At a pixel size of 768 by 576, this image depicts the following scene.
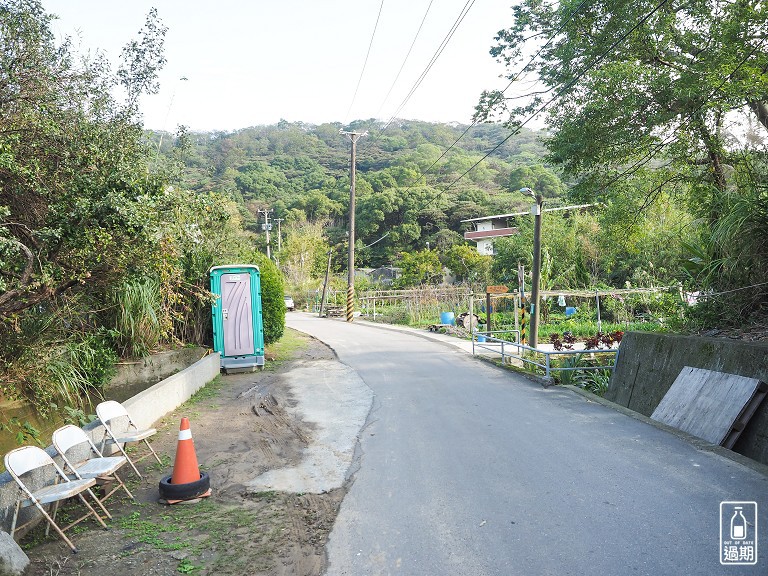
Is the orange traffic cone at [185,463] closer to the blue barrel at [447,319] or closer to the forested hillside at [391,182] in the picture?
the blue barrel at [447,319]

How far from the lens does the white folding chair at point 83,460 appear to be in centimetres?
537

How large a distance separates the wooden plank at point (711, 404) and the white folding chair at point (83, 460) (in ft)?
22.9

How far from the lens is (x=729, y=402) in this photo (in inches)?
291

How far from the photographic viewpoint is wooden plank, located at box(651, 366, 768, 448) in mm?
Result: 7098

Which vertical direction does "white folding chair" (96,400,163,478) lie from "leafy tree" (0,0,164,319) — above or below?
below

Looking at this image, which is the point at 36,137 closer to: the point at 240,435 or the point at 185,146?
the point at 240,435

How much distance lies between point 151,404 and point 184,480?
331 centimetres

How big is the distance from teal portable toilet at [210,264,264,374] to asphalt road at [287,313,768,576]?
5554 millimetres

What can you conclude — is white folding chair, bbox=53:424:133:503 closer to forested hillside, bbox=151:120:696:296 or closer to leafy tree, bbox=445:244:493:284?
forested hillside, bbox=151:120:696:296

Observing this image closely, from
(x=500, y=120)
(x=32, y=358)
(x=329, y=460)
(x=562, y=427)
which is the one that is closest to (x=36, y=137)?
(x=32, y=358)

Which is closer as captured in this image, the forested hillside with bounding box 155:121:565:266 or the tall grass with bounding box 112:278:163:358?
the tall grass with bounding box 112:278:163:358

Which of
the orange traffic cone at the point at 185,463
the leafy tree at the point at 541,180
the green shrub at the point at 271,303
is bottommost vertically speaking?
the orange traffic cone at the point at 185,463

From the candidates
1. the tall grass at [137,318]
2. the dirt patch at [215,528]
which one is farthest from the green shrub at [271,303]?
the dirt patch at [215,528]

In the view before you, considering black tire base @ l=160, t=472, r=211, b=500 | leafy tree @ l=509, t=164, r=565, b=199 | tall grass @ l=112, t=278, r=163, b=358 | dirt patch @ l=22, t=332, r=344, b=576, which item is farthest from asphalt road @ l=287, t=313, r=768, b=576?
leafy tree @ l=509, t=164, r=565, b=199
